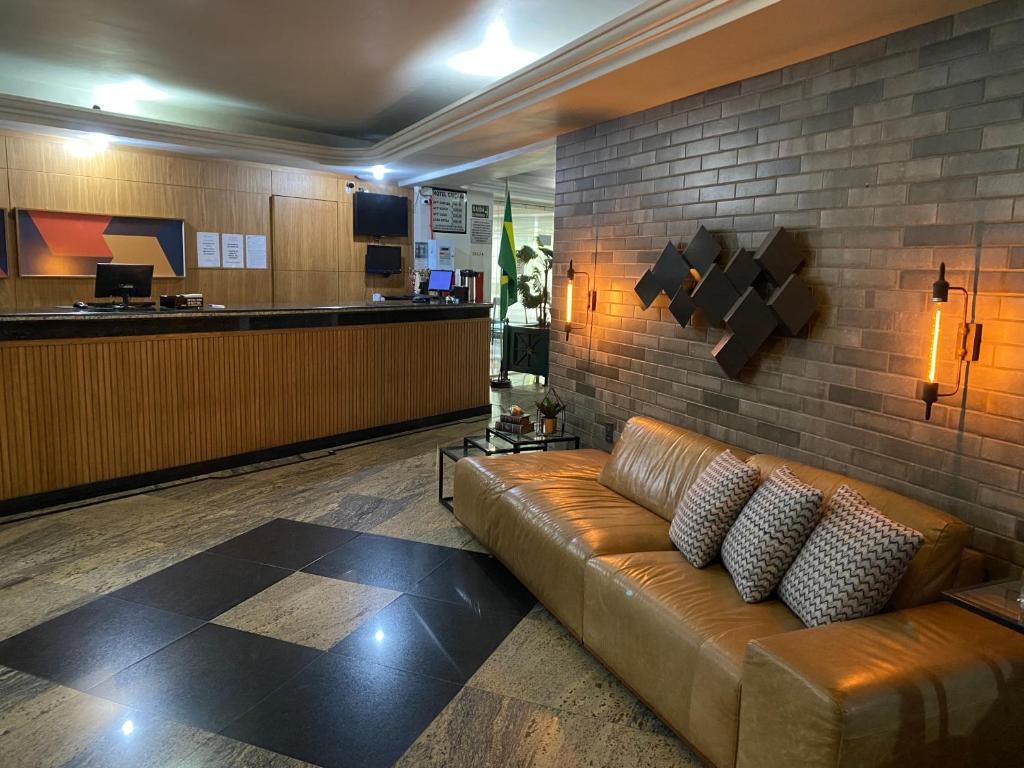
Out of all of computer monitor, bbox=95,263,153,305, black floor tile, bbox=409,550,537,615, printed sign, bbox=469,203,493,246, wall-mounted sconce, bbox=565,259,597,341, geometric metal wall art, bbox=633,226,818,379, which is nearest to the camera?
geometric metal wall art, bbox=633,226,818,379

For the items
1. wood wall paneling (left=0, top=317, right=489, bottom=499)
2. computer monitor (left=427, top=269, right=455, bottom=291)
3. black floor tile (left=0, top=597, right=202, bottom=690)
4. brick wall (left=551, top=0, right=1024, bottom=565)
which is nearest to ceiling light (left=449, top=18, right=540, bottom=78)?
brick wall (left=551, top=0, right=1024, bottom=565)

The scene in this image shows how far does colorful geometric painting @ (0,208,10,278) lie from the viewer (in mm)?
5641

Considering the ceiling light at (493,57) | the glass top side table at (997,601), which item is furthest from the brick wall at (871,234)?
the ceiling light at (493,57)

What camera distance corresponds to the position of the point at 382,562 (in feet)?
11.9

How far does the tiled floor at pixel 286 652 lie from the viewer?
7.37ft

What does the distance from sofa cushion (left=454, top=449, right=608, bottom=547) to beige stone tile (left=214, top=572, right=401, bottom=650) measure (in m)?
0.66

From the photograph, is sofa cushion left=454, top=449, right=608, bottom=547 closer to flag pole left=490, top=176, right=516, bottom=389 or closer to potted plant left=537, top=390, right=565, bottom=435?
potted plant left=537, top=390, right=565, bottom=435

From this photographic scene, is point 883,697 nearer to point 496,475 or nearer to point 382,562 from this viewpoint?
point 496,475

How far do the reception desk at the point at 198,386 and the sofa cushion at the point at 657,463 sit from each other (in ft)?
9.87

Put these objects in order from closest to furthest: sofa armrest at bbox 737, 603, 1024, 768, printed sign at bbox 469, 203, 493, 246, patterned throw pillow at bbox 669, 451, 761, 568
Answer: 1. sofa armrest at bbox 737, 603, 1024, 768
2. patterned throw pillow at bbox 669, 451, 761, 568
3. printed sign at bbox 469, 203, 493, 246

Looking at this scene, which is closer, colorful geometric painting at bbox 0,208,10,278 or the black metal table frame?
the black metal table frame

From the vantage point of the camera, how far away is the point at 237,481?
16.3 feet

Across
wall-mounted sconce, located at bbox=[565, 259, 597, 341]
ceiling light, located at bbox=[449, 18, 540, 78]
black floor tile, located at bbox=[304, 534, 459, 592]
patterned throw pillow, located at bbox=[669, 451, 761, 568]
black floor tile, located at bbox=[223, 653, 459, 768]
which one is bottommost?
black floor tile, located at bbox=[223, 653, 459, 768]

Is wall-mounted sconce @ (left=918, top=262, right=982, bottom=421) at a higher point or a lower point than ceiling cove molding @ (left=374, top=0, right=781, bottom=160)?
lower
